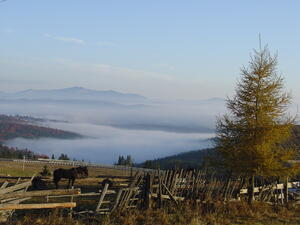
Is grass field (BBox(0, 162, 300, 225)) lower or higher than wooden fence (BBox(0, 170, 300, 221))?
lower

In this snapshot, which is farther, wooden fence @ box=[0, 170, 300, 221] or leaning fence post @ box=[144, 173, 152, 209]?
leaning fence post @ box=[144, 173, 152, 209]

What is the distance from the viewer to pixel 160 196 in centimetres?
1817

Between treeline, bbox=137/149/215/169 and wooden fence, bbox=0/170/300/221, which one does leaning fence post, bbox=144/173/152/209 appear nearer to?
wooden fence, bbox=0/170/300/221

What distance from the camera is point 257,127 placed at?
822 inches

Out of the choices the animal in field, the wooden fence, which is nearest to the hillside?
the wooden fence

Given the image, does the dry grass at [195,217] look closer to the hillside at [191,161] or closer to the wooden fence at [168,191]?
the wooden fence at [168,191]

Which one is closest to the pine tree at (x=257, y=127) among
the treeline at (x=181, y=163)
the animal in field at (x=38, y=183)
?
the treeline at (x=181, y=163)

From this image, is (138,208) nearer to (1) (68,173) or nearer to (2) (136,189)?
(2) (136,189)

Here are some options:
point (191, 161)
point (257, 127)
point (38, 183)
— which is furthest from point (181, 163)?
point (257, 127)

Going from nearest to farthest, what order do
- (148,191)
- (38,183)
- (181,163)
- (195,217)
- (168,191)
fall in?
(195,217)
(148,191)
(168,191)
(38,183)
(181,163)

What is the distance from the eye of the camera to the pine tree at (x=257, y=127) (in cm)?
2067

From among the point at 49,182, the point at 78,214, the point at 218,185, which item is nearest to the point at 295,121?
the point at 218,185

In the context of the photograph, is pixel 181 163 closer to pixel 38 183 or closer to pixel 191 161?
pixel 191 161

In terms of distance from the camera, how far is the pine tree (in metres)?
20.7
